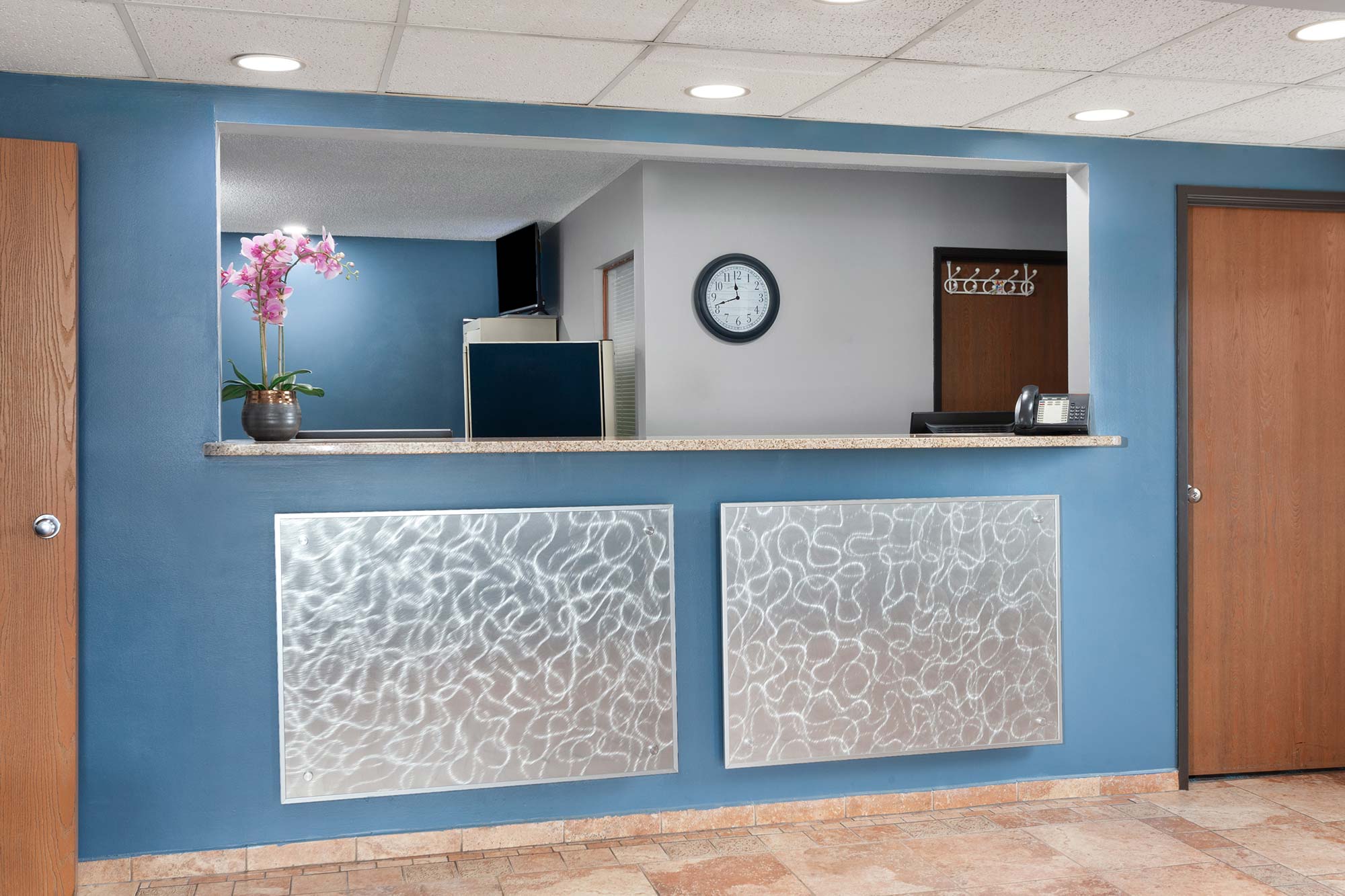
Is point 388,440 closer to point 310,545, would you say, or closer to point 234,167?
point 310,545

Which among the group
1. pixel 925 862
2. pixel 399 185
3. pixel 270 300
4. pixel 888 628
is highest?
pixel 399 185

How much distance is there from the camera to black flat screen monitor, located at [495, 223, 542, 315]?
698 centimetres

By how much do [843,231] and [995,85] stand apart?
7.28 feet

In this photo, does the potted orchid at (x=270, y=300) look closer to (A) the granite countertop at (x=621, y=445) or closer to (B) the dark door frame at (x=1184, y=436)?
(A) the granite countertop at (x=621, y=445)

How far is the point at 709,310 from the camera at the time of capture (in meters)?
5.31

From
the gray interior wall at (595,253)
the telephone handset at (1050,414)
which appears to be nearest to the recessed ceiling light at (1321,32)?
the telephone handset at (1050,414)

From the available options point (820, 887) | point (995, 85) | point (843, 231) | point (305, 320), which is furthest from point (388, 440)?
point (305, 320)

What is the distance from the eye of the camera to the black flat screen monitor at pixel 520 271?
22.9ft

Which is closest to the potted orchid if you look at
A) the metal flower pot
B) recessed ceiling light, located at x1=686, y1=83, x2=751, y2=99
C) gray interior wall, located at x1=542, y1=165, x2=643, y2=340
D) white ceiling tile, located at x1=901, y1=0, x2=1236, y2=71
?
the metal flower pot

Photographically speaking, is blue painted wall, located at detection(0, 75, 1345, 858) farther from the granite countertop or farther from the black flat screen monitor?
the black flat screen monitor

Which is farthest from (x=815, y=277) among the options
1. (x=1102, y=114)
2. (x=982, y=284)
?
(x=1102, y=114)

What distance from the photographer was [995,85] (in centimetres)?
321

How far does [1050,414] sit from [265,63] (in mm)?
2638

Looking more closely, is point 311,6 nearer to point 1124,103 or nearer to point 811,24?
point 811,24
